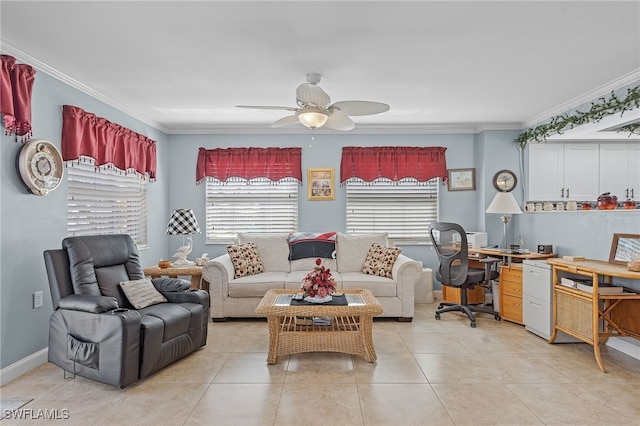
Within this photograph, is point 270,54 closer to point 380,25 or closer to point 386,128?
point 380,25

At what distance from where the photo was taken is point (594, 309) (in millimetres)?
3246

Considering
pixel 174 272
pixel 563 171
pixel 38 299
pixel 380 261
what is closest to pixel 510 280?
pixel 380 261

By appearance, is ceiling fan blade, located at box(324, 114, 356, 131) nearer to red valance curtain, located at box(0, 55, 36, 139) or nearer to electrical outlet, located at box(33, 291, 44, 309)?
red valance curtain, located at box(0, 55, 36, 139)

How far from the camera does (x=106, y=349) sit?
2.73 metres

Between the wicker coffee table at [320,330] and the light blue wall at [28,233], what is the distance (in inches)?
71.1

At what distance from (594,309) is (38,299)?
4.55 metres

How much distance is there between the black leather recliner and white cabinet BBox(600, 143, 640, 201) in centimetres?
508

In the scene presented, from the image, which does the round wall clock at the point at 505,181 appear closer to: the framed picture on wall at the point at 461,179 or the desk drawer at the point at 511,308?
the framed picture on wall at the point at 461,179

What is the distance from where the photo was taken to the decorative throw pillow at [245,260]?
186 inches

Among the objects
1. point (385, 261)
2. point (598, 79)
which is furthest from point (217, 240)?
point (598, 79)

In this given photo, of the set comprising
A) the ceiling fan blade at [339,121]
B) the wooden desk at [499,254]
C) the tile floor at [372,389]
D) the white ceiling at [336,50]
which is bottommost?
the tile floor at [372,389]

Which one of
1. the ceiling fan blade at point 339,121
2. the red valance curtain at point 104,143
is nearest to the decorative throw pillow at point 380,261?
the ceiling fan blade at point 339,121

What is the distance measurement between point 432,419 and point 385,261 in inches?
98.3

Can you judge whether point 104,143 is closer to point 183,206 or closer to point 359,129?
point 183,206
